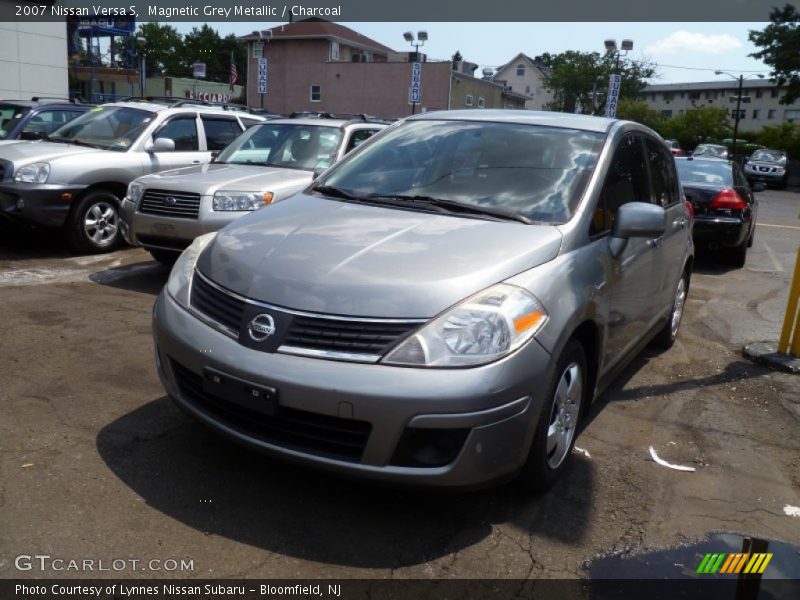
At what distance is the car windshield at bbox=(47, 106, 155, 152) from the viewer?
876 cm

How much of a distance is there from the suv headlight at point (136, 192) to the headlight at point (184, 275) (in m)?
3.63

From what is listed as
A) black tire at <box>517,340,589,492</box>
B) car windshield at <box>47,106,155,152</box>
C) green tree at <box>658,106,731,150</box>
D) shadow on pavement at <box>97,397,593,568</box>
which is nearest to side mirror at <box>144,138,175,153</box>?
car windshield at <box>47,106,155,152</box>

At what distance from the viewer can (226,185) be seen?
22.9 feet

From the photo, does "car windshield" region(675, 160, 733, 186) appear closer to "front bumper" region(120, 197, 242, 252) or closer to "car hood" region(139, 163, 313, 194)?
"car hood" region(139, 163, 313, 194)

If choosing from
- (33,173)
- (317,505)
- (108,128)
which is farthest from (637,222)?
(108,128)

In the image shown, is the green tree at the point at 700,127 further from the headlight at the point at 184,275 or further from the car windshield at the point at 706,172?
the headlight at the point at 184,275

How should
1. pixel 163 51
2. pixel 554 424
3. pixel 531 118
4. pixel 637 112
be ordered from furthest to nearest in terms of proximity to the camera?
pixel 163 51, pixel 637 112, pixel 531 118, pixel 554 424

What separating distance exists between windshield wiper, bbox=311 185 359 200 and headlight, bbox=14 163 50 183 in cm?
479

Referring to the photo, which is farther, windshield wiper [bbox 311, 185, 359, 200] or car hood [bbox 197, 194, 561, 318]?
windshield wiper [bbox 311, 185, 359, 200]

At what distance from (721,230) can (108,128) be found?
798 cm

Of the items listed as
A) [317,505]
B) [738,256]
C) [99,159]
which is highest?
[99,159]

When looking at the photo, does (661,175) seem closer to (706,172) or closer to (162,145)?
(162,145)

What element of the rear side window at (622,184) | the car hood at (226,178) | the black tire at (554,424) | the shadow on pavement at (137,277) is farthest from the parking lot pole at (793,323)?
the shadow on pavement at (137,277)

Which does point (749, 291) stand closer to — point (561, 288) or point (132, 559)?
point (561, 288)
